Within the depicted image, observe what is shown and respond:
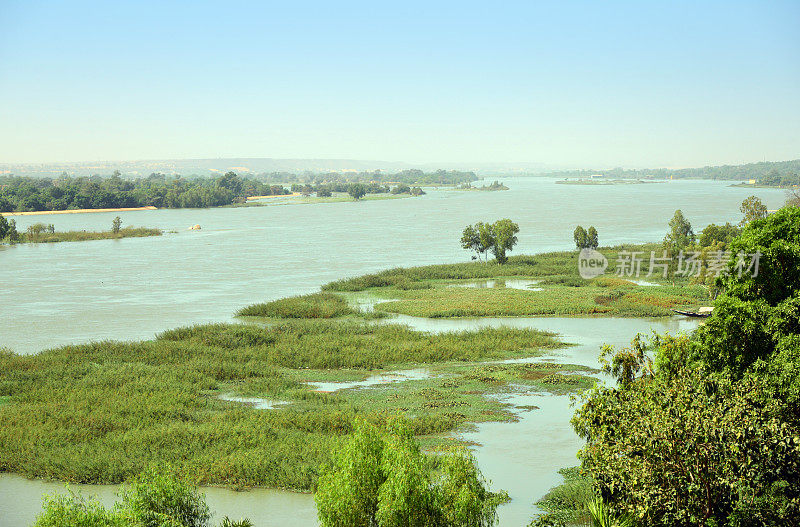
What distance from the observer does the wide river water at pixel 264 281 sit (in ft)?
56.9

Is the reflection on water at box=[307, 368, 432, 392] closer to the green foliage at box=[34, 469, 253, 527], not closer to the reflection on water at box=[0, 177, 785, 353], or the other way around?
the green foliage at box=[34, 469, 253, 527]

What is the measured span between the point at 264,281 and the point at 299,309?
1448cm

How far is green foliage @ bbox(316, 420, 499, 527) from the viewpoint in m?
10.9

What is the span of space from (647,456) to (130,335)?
2887 cm

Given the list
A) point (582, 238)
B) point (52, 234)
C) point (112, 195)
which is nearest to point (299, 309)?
point (582, 238)

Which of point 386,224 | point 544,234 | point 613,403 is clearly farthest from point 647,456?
point 386,224

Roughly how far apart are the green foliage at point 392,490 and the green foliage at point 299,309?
2597cm

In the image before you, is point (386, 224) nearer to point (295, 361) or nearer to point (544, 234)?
point (544, 234)

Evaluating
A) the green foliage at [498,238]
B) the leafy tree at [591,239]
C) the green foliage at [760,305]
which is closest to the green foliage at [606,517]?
the green foliage at [760,305]

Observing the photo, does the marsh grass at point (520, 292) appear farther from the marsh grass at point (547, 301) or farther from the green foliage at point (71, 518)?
the green foliage at point (71, 518)

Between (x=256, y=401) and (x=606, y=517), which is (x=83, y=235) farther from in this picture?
(x=606, y=517)

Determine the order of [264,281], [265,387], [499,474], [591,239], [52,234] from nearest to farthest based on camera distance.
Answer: [499,474]
[265,387]
[264,281]
[591,239]
[52,234]

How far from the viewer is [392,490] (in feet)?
35.7

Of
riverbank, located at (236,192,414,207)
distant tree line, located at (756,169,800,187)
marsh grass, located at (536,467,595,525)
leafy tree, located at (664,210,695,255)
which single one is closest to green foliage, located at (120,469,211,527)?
marsh grass, located at (536,467,595,525)
